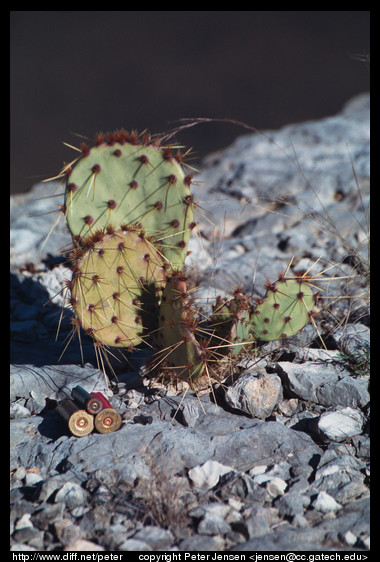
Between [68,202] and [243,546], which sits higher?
[68,202]

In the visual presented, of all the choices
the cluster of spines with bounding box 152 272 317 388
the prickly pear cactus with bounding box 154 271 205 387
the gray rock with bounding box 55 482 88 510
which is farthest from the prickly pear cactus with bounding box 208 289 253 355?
the gray rock with bounding box 55 482 88 510

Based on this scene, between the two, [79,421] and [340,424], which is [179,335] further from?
[340,424]

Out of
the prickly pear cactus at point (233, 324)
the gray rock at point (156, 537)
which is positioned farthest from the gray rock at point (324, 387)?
the gray rock at point (156, 537)

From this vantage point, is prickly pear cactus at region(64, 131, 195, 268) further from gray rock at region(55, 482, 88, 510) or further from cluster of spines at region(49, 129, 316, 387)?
gray rock at region(55, 482, 88, 510)

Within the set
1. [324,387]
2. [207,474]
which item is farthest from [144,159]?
[207,474]

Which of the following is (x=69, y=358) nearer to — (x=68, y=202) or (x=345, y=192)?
(x=68, y=202)

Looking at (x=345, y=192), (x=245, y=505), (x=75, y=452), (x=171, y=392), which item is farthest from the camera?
(x=345, y=192)

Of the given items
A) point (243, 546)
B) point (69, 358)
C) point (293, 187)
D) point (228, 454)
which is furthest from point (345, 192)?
point (243, 546)
